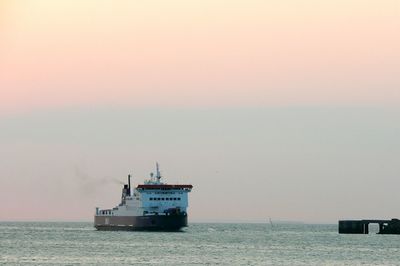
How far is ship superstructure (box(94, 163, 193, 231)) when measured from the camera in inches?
6998

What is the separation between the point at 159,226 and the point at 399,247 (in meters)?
42.3

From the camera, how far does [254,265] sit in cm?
10294

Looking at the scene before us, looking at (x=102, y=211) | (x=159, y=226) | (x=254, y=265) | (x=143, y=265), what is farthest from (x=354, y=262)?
(x=102, y=211)

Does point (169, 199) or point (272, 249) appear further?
point (169, 199)

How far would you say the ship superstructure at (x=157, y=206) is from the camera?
178 m

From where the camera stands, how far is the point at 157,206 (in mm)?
179000

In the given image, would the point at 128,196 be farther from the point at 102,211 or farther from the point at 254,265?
the point at 254,265

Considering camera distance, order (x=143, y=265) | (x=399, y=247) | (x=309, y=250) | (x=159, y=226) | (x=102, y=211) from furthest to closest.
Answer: (x=102, y=211)
(x=159, y=226)
(x=399, y=247)
(x=309, y=250)
(x=143, y=265)

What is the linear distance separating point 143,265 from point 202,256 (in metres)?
16.6

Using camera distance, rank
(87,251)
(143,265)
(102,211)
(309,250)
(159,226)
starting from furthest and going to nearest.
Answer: (102,211) → (159,226) → (309,250) → (87,251) → (143,265)

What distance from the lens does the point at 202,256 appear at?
377 ft

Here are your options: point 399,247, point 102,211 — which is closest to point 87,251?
point 399,247

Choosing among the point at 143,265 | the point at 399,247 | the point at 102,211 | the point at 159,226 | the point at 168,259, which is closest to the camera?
the point at 143,265

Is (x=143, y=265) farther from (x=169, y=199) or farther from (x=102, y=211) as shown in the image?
(x=102, y=211)
